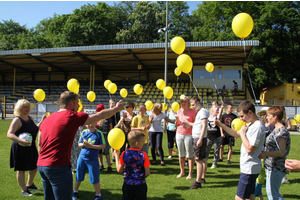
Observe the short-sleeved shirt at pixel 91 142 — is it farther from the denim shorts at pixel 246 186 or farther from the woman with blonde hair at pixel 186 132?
the denim shorts at pixel 246 186

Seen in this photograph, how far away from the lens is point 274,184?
3105mm

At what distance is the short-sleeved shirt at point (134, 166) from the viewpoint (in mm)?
2861

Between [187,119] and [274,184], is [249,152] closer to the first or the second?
[274,184]

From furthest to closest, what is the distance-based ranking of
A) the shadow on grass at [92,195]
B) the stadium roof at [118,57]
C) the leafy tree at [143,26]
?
the leafy tree at [143,26], the stadium roof at [118,57], the shadow on grass at [92,195]

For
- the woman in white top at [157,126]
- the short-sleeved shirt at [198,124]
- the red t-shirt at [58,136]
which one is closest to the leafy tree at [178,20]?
the woman in white top at [157,126]

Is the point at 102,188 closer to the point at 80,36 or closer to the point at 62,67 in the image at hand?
the point at 62,67

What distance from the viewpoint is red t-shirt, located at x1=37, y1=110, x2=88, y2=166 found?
2547 millimetres

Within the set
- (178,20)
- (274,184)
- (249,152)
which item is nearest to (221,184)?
(274,184)

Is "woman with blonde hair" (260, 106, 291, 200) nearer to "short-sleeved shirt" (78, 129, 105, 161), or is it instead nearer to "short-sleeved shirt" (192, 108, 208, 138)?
"short-sleeved shirt" (192, 108, 208, 138)

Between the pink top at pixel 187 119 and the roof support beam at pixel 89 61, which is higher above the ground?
the roof support beam at pixel 89 61

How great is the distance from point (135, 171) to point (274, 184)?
1.90 m

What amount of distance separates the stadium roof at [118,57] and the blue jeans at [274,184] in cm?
1574

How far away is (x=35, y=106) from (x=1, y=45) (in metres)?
33.8

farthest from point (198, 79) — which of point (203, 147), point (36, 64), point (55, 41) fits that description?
point (55, 41)
